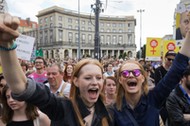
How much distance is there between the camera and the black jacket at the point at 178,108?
321 centimetres

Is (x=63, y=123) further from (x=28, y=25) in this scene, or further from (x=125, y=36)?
(x=28, y=25)

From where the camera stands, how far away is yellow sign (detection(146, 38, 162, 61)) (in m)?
9.84

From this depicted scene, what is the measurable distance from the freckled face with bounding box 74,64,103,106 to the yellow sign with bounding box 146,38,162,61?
8024mm

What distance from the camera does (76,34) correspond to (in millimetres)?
89750

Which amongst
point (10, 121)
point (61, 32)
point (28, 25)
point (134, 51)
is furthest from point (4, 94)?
point (28, 25)

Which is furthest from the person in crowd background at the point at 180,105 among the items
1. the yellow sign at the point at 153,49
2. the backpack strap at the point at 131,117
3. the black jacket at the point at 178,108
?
the yellow sign at the point at 153,49

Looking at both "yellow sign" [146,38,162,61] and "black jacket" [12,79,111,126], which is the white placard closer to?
"black jacket" [12,79,111,126]

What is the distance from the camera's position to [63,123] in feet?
6.17

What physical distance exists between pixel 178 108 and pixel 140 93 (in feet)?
3.57

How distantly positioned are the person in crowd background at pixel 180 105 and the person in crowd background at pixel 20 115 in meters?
1.76

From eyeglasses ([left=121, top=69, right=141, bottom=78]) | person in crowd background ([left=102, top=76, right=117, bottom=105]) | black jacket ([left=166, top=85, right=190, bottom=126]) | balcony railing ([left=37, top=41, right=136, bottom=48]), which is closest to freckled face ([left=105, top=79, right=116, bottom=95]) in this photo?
person in crowd background ([left=102, top=76, right=117, bottom=105])

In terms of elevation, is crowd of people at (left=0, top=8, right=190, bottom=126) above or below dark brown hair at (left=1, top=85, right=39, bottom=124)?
above

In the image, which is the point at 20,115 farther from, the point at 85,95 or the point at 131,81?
the point at 131,81

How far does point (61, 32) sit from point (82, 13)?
11589mm
